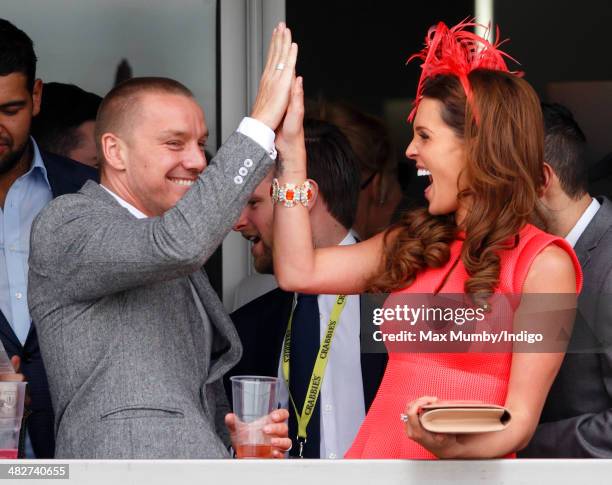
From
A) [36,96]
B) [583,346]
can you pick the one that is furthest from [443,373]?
[36,96]

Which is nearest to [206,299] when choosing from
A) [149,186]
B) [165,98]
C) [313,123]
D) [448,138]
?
[149,186]

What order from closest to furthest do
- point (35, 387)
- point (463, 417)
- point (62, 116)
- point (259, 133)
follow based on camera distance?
point (463, 417), point (259, 133), point (35, 387), point (62, 116)

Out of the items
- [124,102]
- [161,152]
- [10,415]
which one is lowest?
[10,415]

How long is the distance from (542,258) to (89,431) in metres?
1.03

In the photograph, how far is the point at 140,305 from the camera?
2496 mm

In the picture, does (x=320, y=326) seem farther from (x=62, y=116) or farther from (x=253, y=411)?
(x=62, y=116)

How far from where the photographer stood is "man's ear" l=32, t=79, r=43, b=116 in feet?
12.2

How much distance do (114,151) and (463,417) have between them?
108 cm

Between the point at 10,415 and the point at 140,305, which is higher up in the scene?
the point at 140,305

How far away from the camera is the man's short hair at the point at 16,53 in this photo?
359 cm

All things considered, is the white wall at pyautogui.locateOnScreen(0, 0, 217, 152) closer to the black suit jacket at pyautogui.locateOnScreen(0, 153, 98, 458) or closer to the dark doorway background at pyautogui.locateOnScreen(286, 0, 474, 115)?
the dark doorway background at pyautogui.locateOnScreen(286, 0, 474, 115)

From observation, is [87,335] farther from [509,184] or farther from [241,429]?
[509,184]

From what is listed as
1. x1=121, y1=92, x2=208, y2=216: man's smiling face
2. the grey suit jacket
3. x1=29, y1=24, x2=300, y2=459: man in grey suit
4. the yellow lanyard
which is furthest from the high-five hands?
the yellow lanyard

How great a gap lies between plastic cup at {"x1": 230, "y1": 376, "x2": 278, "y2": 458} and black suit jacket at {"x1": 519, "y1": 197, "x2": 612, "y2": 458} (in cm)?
71
